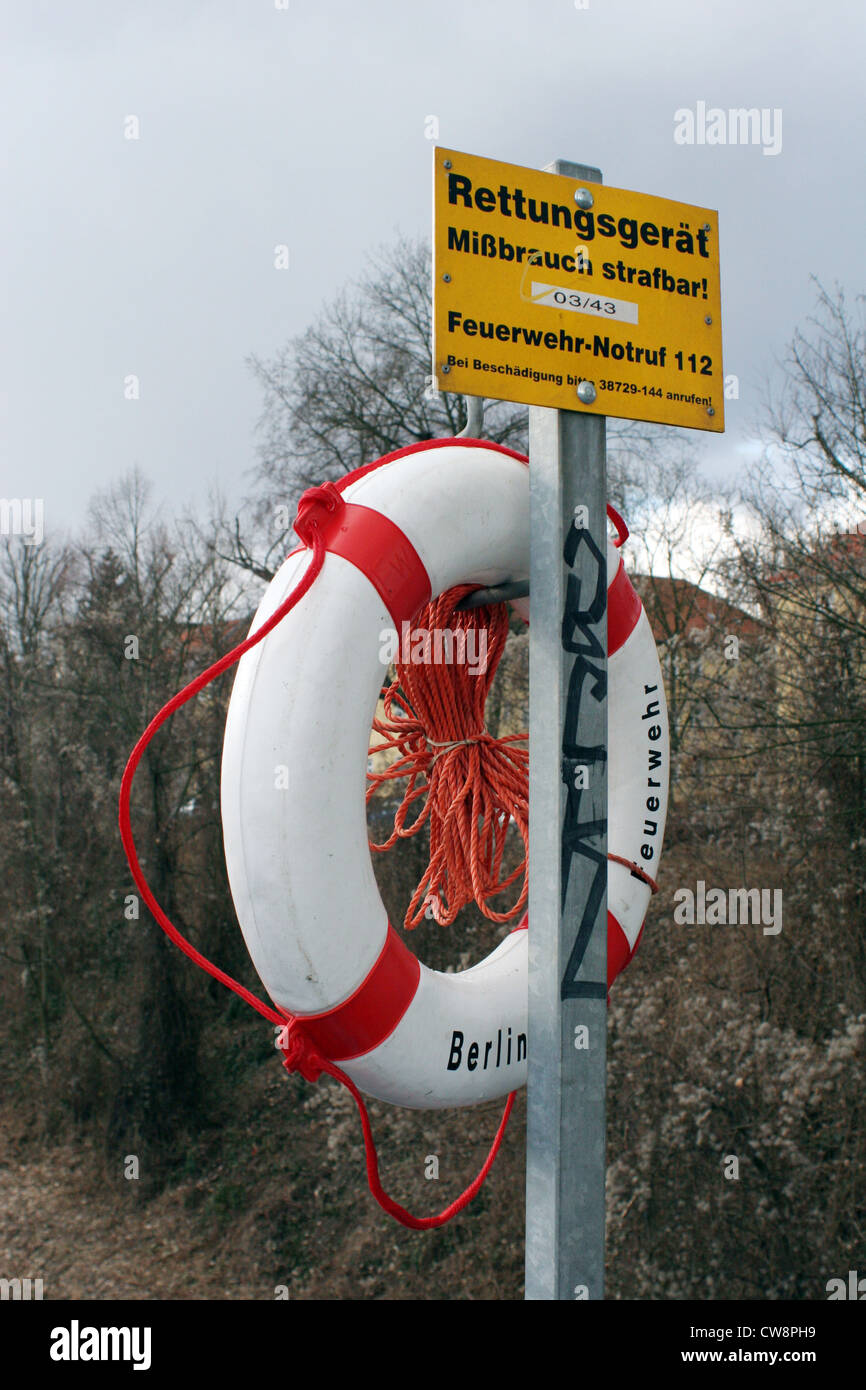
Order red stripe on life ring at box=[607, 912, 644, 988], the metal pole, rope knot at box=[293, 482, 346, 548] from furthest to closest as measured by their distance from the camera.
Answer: red stripe on life ring at box=[607, 912, 644, 988]
rope knot at box=[293, 482, 346, 548]
the metal pole

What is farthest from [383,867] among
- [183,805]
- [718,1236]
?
[718,1236]

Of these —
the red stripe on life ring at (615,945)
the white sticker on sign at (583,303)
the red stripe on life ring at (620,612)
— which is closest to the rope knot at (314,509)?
the white sticker on sign at (583,303)

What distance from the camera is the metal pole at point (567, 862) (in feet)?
6.38

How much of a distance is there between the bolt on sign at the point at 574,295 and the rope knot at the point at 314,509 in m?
0.38

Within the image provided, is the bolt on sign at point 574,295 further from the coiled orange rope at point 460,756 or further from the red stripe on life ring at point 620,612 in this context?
the coiled orange rope at point 460,756

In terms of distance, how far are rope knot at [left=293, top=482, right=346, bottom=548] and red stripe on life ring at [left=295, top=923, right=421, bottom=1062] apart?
82 centimetres

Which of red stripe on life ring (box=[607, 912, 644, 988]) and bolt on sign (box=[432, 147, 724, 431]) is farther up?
bolt on sign (box=[432, 147, 724, 431])

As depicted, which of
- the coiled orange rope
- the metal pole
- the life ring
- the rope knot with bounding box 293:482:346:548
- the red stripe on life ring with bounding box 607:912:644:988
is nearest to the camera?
the metal pole

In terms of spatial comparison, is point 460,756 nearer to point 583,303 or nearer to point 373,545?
point 373,545

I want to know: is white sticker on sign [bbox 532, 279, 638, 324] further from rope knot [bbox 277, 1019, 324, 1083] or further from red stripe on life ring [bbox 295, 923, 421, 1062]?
rope knot [bbox 277, 1019, 324, 1083]

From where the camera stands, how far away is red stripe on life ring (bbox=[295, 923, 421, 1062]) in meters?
2.15

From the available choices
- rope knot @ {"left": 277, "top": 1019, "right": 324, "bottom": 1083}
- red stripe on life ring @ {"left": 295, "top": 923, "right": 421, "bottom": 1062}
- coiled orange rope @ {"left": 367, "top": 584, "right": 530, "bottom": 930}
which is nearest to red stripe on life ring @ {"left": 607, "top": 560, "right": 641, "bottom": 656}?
coiled orange rope @ {"left": 367, "top": 584, "right": 530, "bottom": 930}

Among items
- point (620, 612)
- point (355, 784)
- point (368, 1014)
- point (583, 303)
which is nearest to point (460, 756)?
point (620, 612)
